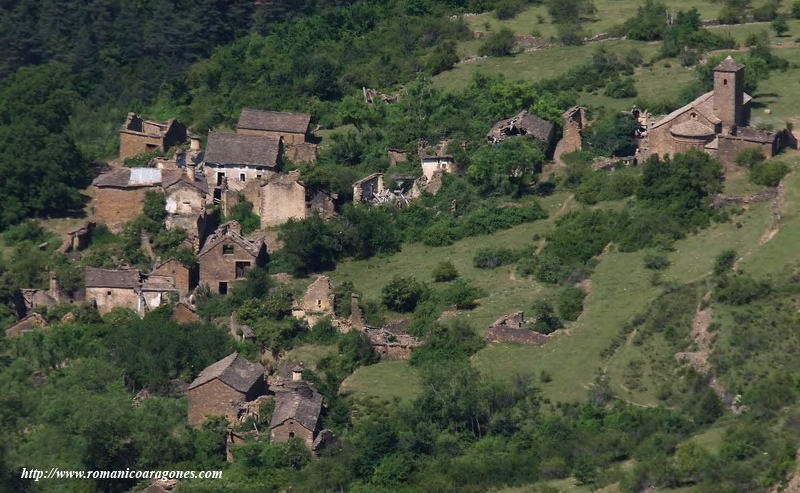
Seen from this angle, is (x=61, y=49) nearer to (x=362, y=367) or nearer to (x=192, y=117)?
(x=192, y=117)

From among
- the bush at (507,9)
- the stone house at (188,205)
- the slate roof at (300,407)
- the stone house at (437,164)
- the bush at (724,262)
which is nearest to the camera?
the slate roof at (300,407)

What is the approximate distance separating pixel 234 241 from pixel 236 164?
4.96 m

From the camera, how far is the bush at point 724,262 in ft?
263

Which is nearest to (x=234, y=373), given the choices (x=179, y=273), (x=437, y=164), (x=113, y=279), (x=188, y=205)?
(x=179, y=273)

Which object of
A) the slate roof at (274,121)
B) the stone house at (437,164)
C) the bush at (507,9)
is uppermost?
the slate roof at (274,121)

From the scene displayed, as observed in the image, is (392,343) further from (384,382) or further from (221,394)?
(221,394)

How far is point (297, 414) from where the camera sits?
76.8m

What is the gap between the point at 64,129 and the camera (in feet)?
327

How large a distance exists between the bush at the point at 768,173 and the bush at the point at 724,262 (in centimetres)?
475

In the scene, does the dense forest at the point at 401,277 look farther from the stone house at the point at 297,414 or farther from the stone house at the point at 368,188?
the stone house at the point at 368,188

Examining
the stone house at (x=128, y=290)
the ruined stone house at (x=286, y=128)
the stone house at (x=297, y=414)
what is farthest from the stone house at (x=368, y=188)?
the stone house at (x=297, y=414)

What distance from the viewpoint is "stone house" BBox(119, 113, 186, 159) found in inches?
3792

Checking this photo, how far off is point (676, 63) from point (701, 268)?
20.3 metres

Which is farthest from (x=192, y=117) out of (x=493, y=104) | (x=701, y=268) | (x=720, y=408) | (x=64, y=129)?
(x=720, y=408)
